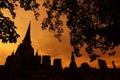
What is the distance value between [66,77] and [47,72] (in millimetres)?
3215

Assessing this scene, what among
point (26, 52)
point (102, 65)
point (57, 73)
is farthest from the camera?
point (26, 52)

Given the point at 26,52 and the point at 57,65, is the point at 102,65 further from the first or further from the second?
the point at 26,52

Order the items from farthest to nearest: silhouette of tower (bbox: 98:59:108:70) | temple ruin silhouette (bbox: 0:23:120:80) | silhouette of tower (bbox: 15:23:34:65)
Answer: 1. silhouette of tower (bbox: 15:23:34:65)
2. silhouette of tower (bbox: 98:59:108:70)
3. temple ruin silhouette (bbox: 0:23:120:80)

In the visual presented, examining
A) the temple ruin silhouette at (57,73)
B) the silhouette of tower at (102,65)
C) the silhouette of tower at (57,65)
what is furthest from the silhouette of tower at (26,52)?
the silhouette of tower at (102,65)

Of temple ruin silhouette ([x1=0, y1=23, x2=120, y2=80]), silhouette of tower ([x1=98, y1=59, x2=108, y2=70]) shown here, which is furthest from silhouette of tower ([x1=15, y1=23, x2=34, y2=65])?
silhouette of tower ([x1=98, y1=59, x2=108, y2=70])

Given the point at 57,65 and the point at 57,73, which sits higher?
the point at 57,65

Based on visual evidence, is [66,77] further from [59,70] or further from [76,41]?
[76,41]

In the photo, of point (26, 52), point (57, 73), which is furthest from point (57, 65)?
point (26, 52)

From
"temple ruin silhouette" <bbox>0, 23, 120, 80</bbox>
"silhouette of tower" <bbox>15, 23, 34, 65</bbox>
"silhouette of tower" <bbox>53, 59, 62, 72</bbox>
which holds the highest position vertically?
"silhouette of tower" <bbox>53, 59, 62, 72</bbox>

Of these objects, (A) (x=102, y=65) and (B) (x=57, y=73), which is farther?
(A) (x=102, y=65)

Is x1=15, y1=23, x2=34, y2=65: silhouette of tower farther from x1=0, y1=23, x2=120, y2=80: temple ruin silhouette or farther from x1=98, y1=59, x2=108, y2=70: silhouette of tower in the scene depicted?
x1=98, y1=59, x2=108, y2=70: silhouette of tower

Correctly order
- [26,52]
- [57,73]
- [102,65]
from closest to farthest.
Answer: [57,73]
[102,65]
[26,52]

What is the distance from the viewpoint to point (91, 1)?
12.5 meters

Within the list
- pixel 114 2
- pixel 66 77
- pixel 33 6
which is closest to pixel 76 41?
pixel 33 6
